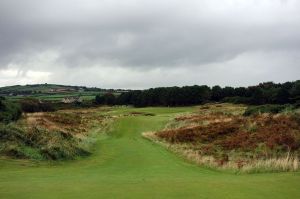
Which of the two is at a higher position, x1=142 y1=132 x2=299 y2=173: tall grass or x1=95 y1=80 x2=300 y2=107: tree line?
x1=95 y1=80 x2=300 y2=107: tree line

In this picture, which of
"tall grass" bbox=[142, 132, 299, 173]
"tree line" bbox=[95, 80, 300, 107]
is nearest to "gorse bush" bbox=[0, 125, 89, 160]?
"tall grass" bbox=[142, 132, 299, 173]

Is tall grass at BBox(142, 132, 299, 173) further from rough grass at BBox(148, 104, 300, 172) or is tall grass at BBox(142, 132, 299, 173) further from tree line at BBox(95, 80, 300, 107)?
tree line at BBox(95, 80, 300, 107)

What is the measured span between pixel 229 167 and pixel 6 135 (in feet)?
46.9

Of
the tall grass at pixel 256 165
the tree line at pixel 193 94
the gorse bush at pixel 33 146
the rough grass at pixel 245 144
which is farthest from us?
the tree line at pixel 193 94

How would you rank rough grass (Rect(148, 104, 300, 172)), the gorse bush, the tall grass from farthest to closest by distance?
the gorse bush < rough grass (Rect(148, 104, 300, 172)) < the tall grass

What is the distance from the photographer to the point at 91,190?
13.2 m

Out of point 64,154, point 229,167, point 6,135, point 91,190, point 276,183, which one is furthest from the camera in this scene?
point 6,135

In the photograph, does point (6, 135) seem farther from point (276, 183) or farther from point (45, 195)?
point (276, 183)

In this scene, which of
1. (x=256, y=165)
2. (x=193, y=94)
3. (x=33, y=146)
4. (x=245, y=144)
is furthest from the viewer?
(x=193, y=94)

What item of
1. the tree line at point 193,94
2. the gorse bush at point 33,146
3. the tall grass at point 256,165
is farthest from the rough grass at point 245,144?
the tree line at point 193,94

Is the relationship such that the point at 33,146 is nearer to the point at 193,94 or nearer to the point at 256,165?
the point at 256,165

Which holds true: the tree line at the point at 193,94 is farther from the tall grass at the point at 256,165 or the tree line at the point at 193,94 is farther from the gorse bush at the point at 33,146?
the tall grass at the point at 256,165

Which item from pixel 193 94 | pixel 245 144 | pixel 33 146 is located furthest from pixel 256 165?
pixel 193 94

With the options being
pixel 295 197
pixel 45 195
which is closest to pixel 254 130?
pixel 295 197
